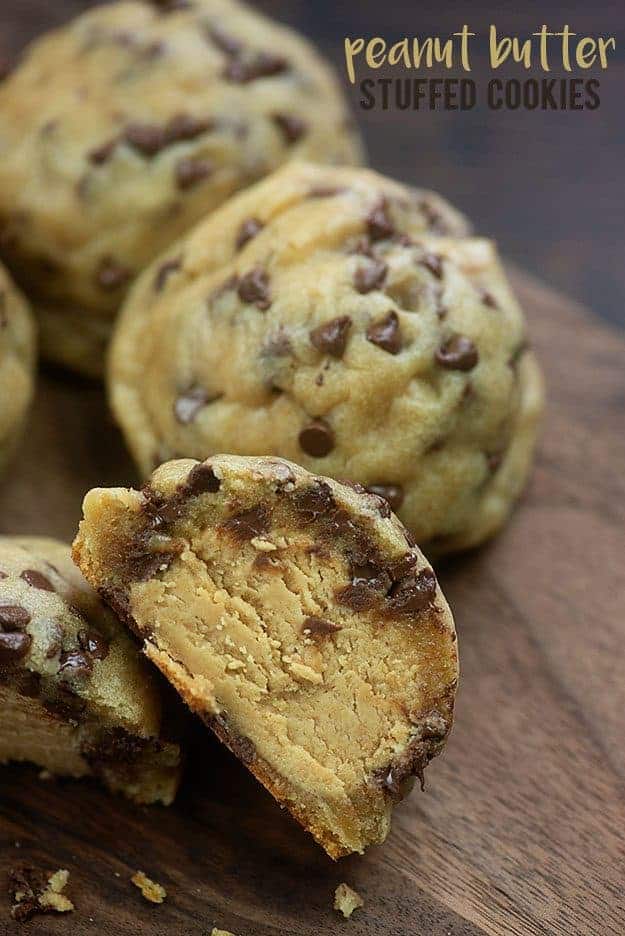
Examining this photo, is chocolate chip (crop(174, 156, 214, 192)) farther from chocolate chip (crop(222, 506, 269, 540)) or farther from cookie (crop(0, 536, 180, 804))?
chocolate chip (crop(222, 506, 269, 540))

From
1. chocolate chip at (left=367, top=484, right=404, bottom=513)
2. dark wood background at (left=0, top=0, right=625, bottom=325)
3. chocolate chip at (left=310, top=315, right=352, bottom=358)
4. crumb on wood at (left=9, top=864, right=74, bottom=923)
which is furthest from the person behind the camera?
dark wood background at (left=0, top=0, right=625, bottom=325)

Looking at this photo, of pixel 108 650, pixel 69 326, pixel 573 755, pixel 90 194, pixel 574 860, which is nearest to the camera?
pixel 108 650

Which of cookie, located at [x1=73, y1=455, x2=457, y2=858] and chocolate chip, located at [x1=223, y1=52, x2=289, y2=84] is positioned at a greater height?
chocolate chip, located at [x1=223, y1=52, x2=289, y2=84]

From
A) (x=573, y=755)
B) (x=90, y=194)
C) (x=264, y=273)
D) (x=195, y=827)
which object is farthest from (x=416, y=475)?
(x=90, y=194)

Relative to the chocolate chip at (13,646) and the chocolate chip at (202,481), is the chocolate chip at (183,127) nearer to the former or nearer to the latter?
the chocolate chip at (202,481)

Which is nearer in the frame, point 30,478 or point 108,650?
point 108,650

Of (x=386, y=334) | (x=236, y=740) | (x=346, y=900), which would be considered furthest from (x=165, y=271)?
(x=346, y=900)

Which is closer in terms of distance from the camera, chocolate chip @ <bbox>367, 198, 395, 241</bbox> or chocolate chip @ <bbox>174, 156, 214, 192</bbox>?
chocolate chip @ <bbox>367, 198, 395, 241</bbox>

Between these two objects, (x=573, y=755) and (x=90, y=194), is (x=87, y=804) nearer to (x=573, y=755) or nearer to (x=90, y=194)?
(x=573, y=755)

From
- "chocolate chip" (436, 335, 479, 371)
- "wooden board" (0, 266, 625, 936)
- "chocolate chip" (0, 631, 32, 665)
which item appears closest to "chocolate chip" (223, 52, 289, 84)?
"chocolate chip" (436, 335, 479, 371)
